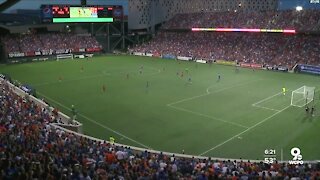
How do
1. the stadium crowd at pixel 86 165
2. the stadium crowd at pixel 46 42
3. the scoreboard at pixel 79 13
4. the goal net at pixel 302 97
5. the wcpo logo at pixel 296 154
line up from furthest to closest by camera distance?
the stadium crowd at pixel 46 42
the scoreboard at pixel 79 13
the goal net at pixel 302 97
the wcpo logo at pixel 296 154
the stadium crowd at pixel 86 165

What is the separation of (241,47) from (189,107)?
38661 millimetres

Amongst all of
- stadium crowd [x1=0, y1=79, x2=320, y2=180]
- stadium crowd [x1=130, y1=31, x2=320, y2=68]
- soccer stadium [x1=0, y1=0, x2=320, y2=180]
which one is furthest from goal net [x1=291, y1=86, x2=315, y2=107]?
stadium crowd [x1=130, y1=31, x2=320, y2=68]

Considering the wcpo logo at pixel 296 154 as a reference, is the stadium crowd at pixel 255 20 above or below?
above

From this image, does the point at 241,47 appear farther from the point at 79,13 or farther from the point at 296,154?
the point at 296,154

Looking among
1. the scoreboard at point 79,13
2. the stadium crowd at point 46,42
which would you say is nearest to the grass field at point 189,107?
the stadium crowd at point 46,42

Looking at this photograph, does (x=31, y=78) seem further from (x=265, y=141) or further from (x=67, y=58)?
(x=265, y=141)

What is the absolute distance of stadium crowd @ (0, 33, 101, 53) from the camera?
229 feet

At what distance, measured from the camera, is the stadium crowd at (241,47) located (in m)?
59.9

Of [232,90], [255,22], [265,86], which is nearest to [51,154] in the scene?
[232,90]

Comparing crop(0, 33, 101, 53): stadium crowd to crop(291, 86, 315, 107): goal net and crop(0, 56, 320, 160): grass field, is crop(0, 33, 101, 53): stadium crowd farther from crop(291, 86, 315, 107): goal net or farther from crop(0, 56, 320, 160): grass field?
crop(291, 86, 315, 107): goal net

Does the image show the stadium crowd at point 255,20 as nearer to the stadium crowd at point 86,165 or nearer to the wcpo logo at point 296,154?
the wcpo logo at point 296,154

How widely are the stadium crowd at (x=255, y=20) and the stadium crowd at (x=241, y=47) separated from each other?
7.92 feet

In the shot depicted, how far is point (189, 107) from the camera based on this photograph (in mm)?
33906

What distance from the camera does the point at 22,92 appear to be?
34.6m
